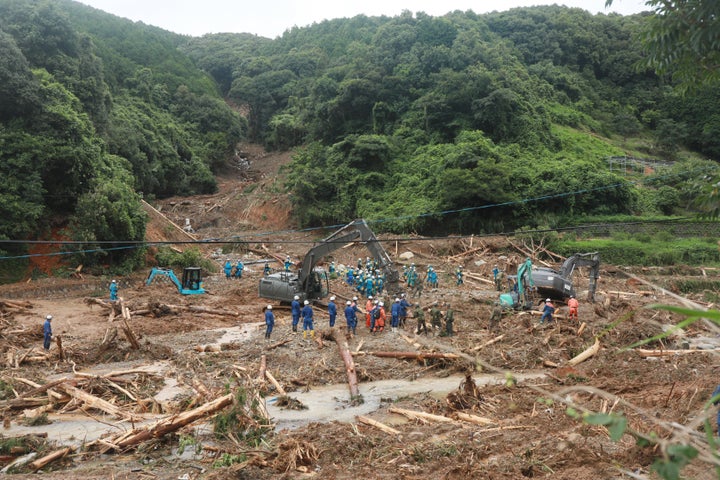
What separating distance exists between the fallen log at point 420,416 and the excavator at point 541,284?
10.7 metres

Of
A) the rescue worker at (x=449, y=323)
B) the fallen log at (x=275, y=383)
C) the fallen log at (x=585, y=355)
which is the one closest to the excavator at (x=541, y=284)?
the rescue worker at (x=449, y=323)

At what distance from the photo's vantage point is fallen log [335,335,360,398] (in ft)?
41.5

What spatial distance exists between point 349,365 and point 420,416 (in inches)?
143

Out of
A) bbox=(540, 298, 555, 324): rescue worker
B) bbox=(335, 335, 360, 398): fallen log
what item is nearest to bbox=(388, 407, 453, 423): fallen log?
bbox=(335, 335, 360, 398): fallen log

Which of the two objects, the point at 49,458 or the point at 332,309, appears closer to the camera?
the point at 49,458

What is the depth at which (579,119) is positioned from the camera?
58.9 m

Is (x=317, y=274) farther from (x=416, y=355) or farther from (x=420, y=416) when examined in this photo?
(x=420, y=416)

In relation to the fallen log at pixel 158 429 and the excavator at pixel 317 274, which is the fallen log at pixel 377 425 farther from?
the excavator at pixel 317 274

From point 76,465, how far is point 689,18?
41.5ft

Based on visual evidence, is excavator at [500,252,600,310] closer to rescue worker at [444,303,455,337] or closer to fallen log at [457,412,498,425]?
rescue worker at [444,303,455,337]

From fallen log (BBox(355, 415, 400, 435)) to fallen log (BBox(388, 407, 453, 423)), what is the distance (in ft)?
2.77

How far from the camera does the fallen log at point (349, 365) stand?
12.7 meters

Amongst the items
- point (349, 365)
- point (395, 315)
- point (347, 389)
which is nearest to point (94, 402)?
point (347, 389)

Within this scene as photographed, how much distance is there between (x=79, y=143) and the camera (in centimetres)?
3012
